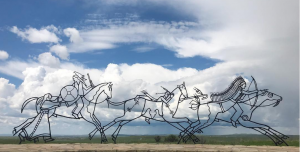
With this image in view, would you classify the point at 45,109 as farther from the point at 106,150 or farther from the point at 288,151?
the point at 288,151

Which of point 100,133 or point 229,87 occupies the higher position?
point 229,87

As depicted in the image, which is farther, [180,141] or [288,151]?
[180,141]

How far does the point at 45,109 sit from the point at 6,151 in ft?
8.84

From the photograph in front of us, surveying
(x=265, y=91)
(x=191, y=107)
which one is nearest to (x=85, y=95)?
(x=191, y=107)

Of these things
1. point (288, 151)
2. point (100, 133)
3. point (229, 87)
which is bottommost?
point (288, 151)

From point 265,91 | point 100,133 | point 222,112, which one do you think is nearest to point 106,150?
point 100,133

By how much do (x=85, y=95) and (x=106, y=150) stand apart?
3.33 metres

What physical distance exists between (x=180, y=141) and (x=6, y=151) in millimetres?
6555

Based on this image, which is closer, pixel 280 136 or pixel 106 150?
pixel 106 150

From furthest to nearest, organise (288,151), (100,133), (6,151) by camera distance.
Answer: (100,133), (288,151), (6,151)

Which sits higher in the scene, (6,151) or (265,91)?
(265,91)

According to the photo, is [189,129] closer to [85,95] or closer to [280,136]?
[280,136]

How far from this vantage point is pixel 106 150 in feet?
30.7

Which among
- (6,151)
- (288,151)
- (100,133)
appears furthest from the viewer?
(100,133)
